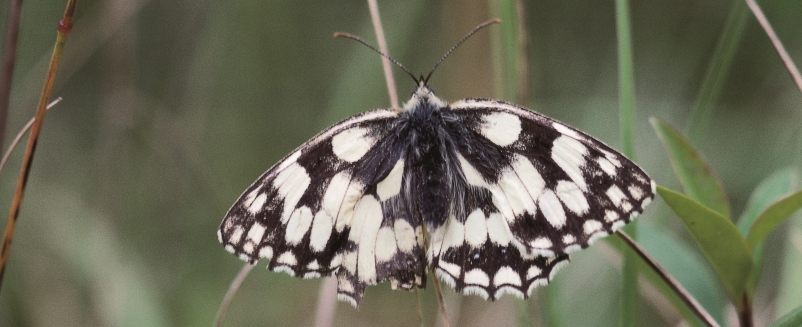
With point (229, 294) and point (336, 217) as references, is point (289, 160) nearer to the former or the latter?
point (336, 217)

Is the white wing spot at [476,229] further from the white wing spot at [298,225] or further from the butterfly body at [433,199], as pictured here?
the white wing spot at [298,225]

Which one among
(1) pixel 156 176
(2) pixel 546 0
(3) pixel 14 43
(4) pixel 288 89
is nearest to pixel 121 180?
(1) pixel 156 176

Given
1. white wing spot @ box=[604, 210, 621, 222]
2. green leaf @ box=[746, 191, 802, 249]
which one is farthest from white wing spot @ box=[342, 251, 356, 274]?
green leaf @ box=[746, 191, 802, 249]

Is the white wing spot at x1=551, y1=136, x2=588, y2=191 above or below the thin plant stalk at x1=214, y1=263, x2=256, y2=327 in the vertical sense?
below

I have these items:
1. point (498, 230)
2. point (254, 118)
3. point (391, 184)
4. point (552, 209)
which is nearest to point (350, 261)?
point (391, 184)

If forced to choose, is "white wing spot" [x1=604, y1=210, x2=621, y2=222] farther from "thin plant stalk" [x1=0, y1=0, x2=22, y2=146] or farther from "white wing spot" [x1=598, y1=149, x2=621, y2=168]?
"thin plant stalk" [x1=0, y1=0, x2=22, y2=146]

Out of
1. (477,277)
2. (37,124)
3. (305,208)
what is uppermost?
(37,124)
